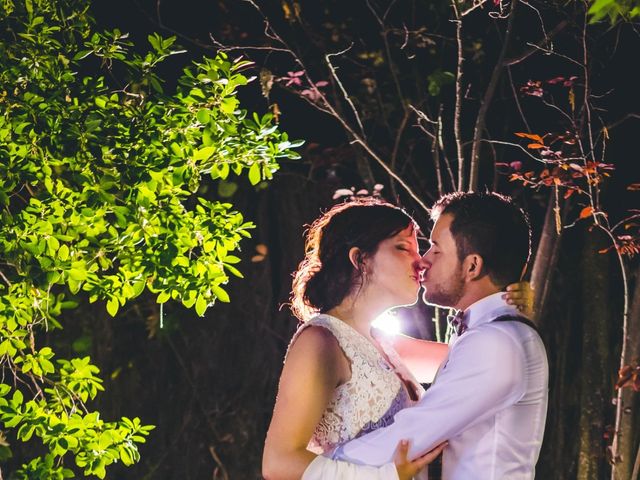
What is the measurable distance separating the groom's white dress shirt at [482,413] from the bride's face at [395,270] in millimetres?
371

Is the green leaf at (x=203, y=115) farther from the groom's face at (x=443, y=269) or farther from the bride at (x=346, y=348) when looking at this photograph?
the groom's face at (x=443, y=269)

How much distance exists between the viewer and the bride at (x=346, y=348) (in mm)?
2746

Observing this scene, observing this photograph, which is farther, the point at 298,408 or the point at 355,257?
the point at 355,257

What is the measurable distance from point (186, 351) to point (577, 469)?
3.03 m

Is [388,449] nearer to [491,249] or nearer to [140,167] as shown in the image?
[491,249]

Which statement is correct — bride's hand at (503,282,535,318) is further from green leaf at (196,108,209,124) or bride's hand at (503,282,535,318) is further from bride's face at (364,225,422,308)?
green leaf at (196,108,209,124)

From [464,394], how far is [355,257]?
25.7 inches

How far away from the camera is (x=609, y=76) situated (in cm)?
591

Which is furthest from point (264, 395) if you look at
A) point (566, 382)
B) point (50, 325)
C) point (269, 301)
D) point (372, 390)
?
point (372, 390)

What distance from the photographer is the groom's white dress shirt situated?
8.70 ft

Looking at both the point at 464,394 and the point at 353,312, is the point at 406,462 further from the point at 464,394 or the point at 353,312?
the point at 353,312

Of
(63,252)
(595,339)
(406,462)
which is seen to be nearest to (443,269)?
(406,462)

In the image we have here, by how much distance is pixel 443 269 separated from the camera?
9.73 ft

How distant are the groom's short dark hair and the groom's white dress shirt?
227mm
